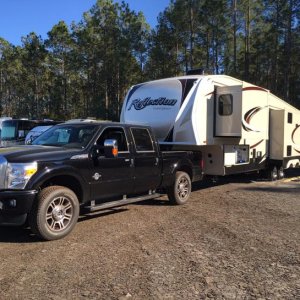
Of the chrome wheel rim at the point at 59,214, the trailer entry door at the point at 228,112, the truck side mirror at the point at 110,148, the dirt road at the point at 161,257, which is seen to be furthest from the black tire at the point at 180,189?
the chrome wheel rim at the point at 59,214

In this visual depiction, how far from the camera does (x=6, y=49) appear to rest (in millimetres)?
67188

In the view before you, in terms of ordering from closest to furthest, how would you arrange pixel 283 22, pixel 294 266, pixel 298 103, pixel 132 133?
pixel 294 266, pixel 132 133, pixel 283 22, pixel 298 103

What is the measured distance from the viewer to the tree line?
42344mm

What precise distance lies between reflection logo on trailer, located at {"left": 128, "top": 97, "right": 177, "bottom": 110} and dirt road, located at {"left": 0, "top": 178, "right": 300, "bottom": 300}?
10.9 feet

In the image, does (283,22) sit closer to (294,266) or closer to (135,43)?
(135,43)

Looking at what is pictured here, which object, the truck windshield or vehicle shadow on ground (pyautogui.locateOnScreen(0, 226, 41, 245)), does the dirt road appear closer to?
vehicle shadow on ground (pyautogui.locateOnScreen(0, 226, 41, 245))

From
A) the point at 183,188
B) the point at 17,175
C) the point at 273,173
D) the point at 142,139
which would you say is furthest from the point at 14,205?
the point at 273,173

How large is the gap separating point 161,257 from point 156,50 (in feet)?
152

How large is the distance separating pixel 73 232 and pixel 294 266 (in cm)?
353

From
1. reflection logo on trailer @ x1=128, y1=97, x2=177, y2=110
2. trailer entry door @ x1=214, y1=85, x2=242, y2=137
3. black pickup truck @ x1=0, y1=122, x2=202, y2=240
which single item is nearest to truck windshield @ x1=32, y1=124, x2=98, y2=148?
black pickup truck @ x1=0, y1=122, x2=202, y2=240

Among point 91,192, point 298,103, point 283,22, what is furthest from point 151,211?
point 298,103

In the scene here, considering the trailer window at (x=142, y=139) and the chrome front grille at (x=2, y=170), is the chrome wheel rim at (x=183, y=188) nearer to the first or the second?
the trailer window at (x=142, y=139)

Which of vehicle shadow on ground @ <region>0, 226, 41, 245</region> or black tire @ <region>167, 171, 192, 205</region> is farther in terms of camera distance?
black tire @ <region>167, 171, 192, 205</region>

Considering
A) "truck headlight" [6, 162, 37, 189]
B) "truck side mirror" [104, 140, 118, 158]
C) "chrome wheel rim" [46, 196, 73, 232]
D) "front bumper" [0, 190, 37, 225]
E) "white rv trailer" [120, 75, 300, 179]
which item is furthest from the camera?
"white rv trailer" [120, 75, 300, 179]
